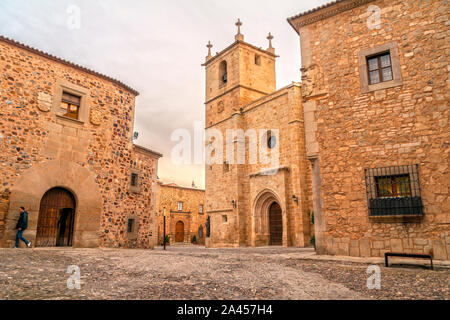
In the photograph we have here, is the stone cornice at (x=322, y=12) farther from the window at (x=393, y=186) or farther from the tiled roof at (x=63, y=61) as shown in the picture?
the tiled roof at (x=63, y=61)

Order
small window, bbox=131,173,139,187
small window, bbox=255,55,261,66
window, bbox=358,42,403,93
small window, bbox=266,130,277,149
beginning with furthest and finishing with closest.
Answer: small window, bbox=255,55,261,66, small window, bbox=266,130,277,149, small window, bbox=131,173,139,187, window, bbox=358,42,403,93

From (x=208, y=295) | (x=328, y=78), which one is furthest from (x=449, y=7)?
(x=208, y=295)

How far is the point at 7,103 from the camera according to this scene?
29.6 feet

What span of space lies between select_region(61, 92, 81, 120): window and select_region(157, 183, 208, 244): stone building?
2215 centimetres

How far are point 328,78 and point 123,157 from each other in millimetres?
7970

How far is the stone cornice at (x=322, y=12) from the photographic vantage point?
8828 mm

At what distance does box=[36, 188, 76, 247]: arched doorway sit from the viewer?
383 inches

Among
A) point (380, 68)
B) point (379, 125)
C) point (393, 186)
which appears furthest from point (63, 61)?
point (393, 186)

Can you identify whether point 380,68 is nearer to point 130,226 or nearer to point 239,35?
point 130,226

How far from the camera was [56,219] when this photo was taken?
1011cm

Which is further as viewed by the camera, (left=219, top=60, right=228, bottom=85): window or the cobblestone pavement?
(left=219, top=60, right=228, bottom=85): window

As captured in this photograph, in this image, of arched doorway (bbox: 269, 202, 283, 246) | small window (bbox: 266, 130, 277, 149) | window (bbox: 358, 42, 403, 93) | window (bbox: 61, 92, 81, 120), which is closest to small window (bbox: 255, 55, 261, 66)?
small window (bbox: 266, 130, 277, 149)

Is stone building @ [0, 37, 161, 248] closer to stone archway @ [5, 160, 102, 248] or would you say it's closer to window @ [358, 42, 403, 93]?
stone archway @ [5, 160, 102, 248]

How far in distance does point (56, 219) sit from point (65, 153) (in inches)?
85.2
